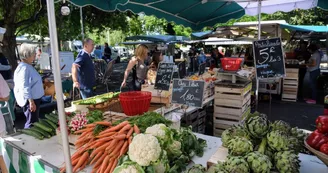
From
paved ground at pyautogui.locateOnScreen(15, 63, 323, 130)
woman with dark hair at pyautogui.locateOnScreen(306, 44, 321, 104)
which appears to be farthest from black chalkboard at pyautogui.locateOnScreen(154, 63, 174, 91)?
woman with dark hair at pyautogui.locateOnScreen(306, 44, 321, 104)

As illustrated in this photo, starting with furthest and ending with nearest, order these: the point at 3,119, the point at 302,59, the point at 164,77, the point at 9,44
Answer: the point at 302,59 → the point at 9,44 → the point at 164,77 → the point at 3,119

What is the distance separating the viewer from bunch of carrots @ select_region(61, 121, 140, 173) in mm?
1600

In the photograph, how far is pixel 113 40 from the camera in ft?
160

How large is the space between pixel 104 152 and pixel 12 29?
650 cm

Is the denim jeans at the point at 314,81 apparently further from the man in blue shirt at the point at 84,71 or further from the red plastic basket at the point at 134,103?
the red plastic basket at the point at 134,103

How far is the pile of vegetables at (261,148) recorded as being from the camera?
1236mm

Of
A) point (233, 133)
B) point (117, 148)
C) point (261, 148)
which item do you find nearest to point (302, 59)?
point (233, 133)

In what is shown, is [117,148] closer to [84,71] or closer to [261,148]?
[261,148]

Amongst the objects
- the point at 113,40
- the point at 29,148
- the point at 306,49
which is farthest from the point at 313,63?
the point at 113,40

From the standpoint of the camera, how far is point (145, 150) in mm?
1365

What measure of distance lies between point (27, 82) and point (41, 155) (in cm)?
180

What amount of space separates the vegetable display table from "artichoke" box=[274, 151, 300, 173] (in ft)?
1.00

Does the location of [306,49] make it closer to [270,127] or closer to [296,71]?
[296,71]

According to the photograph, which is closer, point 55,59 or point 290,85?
point 55,59
